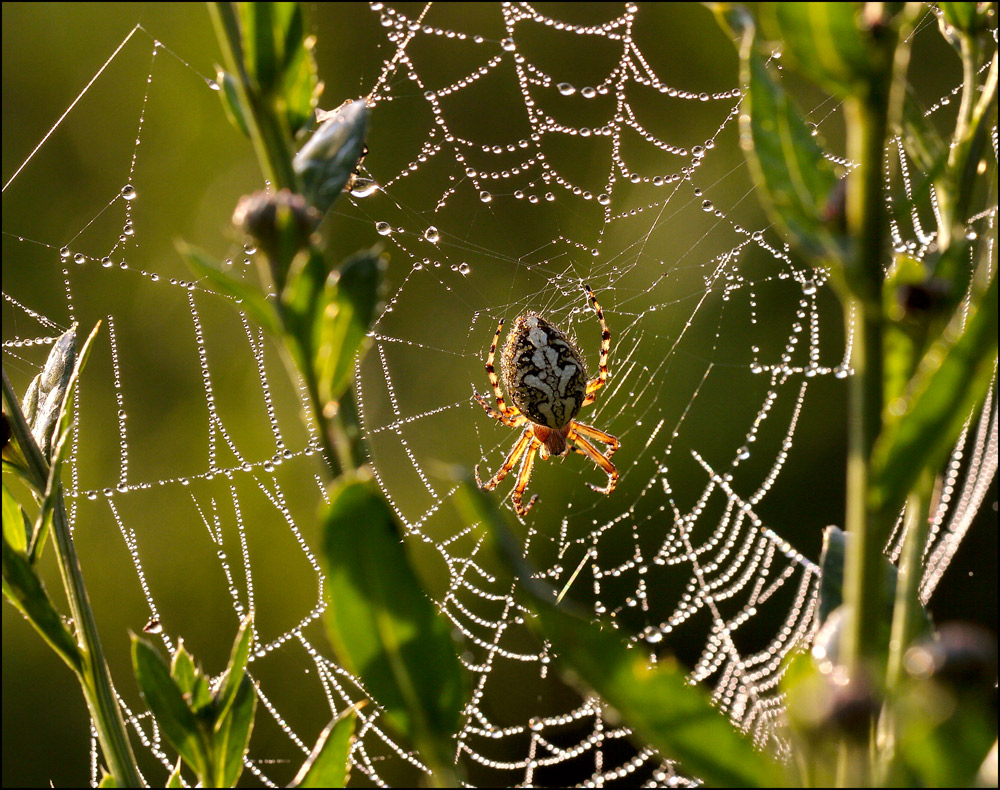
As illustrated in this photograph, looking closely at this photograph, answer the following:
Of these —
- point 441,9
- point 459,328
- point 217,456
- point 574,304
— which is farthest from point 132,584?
point 441,9

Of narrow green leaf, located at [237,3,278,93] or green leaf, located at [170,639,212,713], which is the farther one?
green leaf, located at [170,639,212,713]

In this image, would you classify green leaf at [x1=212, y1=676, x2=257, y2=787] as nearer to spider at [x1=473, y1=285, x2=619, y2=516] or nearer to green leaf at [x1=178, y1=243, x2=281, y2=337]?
green leaf at [x1=178, y1=243, x2=281, y2=337]

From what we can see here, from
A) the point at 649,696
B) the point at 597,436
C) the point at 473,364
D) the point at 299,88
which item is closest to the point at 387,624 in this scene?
the point at 649,696

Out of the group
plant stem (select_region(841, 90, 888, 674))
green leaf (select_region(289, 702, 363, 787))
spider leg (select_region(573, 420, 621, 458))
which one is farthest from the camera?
spider leg (select_region(573, 420, 621, 458))

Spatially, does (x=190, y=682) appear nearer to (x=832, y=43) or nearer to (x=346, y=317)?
(x=346, y=317)

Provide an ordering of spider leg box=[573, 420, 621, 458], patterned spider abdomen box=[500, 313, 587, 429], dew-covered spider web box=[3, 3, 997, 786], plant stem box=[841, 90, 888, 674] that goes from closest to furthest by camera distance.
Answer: plant stem box=[841, 90, 888, 674] < patterned spider abdomen box=[500, 313, 587, 429] < spider leg box=[573, 420, 621, 458] < dew-covered spider web box=[3, 3, 997, 786]

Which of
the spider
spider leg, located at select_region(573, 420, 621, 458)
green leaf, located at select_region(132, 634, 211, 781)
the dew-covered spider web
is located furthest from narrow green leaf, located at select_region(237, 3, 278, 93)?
the dew-covered spider web

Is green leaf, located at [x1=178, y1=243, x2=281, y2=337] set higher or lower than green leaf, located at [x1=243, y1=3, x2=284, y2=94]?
lower

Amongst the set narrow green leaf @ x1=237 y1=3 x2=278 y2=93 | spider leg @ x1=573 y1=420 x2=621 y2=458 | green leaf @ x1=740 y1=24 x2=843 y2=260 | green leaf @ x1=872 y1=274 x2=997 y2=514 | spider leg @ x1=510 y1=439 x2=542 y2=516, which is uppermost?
narrow green leaf @ x1=237 y1=3 x2=278 y2=93
